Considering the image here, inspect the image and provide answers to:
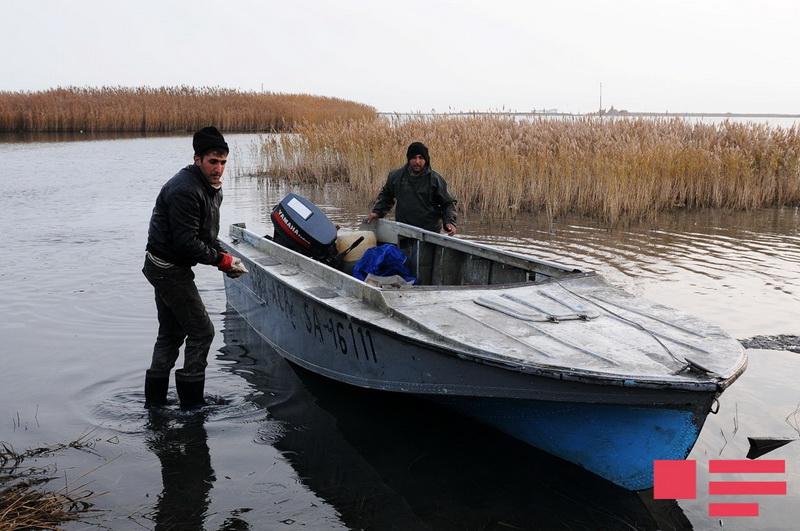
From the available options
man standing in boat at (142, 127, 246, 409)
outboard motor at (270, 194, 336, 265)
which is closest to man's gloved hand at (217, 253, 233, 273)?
man standing in boat at (142, 127, 246, 409)

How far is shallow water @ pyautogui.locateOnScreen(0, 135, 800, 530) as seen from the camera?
387cm

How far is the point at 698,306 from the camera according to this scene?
728 centimetres

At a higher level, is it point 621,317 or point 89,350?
point 621,317

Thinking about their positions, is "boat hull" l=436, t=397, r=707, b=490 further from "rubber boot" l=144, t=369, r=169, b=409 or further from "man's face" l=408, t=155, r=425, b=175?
"man's face" l=408, t=155, r=425, b=175

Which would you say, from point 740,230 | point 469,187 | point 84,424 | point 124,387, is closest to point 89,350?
point 124,387

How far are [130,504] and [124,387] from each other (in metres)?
1.83

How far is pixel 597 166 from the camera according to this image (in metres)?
12.6

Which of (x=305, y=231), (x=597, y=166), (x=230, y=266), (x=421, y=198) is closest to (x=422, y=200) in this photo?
(x=421, y=198)

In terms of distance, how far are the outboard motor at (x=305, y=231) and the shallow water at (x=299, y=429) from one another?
98 cm

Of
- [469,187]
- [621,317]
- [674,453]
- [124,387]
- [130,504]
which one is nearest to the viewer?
[674,453]

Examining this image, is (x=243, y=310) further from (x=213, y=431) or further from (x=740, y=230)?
(x=740, y=230)

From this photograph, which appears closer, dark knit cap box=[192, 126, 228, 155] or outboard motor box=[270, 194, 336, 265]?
dark knit cap box=[192, 126, 228, 155]

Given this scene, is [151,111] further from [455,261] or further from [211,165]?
[211,165]

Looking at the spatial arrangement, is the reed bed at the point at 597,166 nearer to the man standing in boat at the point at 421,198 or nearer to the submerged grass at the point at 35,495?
the man standing in boat at the point at 421,198
